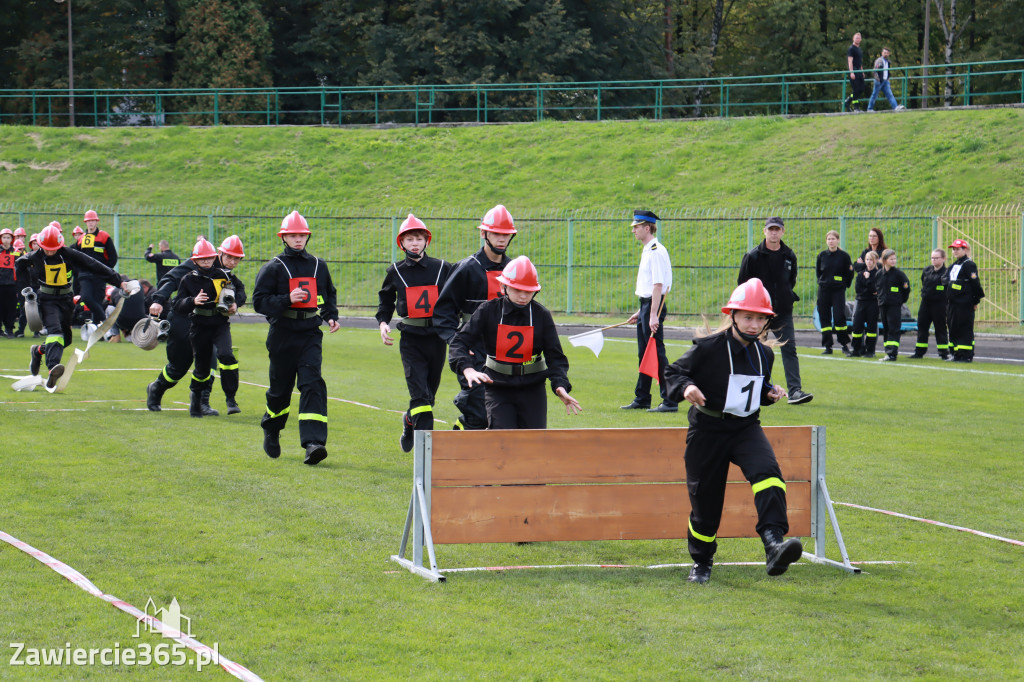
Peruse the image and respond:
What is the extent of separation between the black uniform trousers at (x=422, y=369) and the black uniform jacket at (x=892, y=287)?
40.9ft

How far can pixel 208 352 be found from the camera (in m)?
12.9

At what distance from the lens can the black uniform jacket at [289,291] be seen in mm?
10141

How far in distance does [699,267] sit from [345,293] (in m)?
9.84

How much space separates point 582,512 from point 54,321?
10.3 meters

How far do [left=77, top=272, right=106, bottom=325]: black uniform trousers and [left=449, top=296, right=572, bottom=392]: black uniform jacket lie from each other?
15957 millimetres

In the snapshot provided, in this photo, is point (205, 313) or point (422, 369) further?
point (205, 313)

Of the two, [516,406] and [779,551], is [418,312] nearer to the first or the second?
[516,406]

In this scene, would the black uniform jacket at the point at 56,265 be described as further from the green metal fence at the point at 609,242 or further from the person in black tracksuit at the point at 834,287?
the green metal fence at the point at 609,242

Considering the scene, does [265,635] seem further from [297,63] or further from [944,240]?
[297,63]

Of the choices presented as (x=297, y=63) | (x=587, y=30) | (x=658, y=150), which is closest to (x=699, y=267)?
(x=658, y=150)

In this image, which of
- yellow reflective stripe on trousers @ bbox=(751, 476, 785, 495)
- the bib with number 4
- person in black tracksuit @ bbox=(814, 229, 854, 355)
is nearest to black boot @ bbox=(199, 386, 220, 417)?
the bib with number 4

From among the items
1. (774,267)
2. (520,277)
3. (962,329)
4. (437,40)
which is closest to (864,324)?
(962,329)

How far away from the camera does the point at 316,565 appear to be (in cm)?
689

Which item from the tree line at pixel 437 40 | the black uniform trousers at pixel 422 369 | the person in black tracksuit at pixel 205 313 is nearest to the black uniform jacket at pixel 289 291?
the black uniform trousers at pixel 422 369
